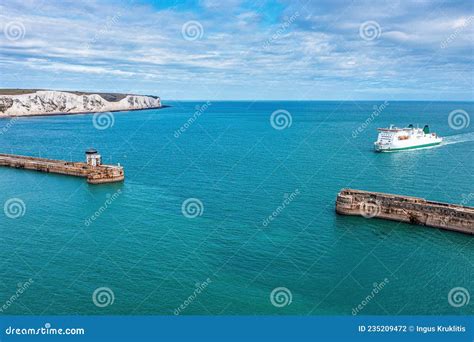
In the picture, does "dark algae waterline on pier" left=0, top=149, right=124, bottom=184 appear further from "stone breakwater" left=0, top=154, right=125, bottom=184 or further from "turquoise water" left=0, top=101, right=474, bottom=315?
"turquoise water" left=0, top=101, right=474, bottom=315

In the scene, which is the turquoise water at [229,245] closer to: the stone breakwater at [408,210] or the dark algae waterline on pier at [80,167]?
the stone breakwater at [408,210]

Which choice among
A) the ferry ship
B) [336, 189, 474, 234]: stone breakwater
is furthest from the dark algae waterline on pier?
the ferry ship

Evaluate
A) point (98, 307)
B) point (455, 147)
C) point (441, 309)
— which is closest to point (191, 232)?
point (98, 307)

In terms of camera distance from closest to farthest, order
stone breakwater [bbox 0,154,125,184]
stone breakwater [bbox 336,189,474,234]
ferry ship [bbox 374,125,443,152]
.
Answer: stone breakwater [bbox 336,189,474,234]
stone breakwater [bbox 0,154,125,184]
ferry ship [bbox 374,125,443,152]

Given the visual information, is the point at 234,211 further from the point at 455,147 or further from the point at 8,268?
the point at 455,147

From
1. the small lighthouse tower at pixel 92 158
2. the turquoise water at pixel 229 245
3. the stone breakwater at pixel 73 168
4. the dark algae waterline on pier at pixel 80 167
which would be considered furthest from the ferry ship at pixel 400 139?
the small lighthouse tower at pixel 92 158

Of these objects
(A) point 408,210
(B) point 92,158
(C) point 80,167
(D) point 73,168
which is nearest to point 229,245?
(A) point 408,210
